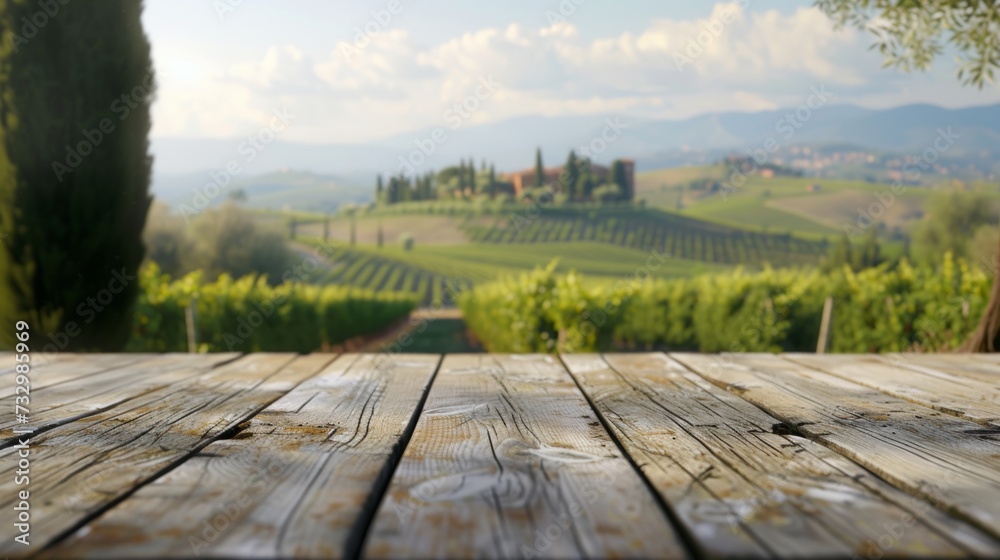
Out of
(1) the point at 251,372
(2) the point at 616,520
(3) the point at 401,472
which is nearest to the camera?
(2) the point at 616,520

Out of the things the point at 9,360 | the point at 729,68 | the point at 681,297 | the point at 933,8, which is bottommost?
the point at 681,297

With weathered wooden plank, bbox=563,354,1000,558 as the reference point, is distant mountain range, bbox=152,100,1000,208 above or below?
above

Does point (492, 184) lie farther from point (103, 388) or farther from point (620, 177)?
point (103, 388)

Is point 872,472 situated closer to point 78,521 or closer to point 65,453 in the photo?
point 78,521

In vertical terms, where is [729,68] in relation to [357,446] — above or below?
above

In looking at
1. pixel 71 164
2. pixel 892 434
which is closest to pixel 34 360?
pixel 892 434

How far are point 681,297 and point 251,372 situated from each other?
467 inches

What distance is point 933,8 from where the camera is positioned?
7027mm

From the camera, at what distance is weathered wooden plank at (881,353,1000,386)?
2.49 m

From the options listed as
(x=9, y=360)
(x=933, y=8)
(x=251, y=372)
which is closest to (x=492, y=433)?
(x=251, y=372)

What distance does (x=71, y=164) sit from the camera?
6164mm

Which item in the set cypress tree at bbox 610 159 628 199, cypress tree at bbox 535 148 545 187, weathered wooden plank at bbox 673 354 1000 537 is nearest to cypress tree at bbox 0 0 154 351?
weathered wooden plank at bbox 673 354 1000 537

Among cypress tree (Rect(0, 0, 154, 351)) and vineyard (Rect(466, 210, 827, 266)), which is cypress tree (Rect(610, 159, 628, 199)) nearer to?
vineyard (Rect(466, 210, 827, 266))

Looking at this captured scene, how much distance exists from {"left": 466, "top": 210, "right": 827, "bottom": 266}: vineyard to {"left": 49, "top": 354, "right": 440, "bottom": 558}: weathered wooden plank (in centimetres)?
7022
